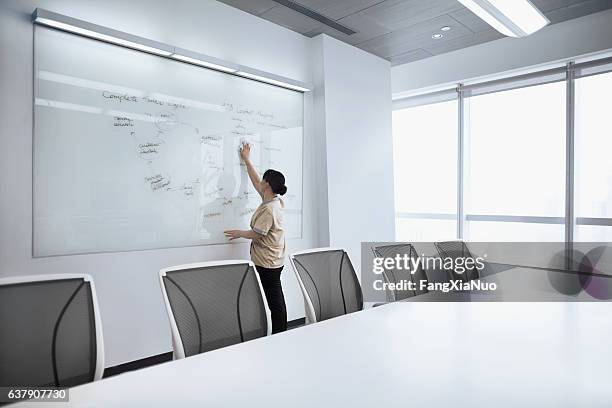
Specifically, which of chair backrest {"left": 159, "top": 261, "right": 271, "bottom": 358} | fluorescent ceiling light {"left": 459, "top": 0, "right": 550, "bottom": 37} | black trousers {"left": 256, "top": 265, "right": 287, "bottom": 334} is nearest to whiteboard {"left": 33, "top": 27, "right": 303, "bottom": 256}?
black trousers {"left": 256, "top": 265, "right": 287, "bottom": 334}

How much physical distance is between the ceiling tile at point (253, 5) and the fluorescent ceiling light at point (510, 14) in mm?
1810

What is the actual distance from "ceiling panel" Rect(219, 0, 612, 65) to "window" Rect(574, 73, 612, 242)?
0.89m

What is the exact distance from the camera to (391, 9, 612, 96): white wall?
4281 millimetres

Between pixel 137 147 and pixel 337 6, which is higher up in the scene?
pixel 337 6

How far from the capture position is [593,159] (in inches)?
184

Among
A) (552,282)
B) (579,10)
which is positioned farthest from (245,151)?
(552,282)

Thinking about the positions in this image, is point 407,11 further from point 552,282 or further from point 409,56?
point 552,282

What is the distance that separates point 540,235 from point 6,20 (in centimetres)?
561

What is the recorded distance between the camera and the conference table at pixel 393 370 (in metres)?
1.28

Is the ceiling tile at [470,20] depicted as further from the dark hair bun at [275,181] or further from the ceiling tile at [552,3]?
the dark hair bun at [275,181]

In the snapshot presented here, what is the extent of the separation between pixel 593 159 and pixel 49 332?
5285 mm

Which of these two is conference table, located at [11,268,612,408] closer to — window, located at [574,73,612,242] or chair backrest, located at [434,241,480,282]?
chair backrest, located at [434,241,480,282]

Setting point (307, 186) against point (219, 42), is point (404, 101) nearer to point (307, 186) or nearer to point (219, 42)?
point (307, 186)

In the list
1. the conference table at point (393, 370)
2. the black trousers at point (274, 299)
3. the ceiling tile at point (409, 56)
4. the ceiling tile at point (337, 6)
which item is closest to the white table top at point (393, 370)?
the conference table at point (393, 370)
